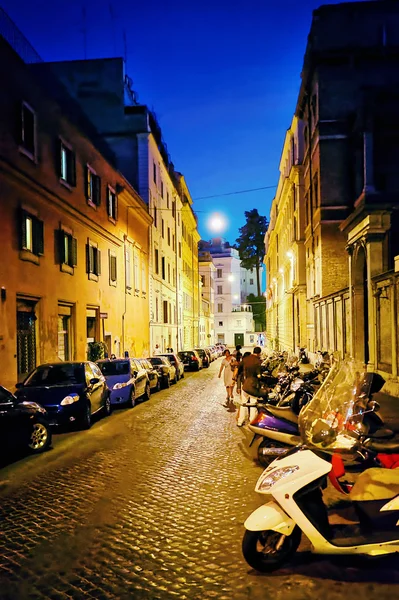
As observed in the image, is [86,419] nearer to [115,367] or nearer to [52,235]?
[115,367]

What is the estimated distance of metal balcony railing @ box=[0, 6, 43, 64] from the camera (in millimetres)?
17712

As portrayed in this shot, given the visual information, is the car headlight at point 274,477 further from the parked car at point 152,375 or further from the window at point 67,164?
the window at point 67,164

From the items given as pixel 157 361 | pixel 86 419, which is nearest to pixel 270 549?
pixel 86 419

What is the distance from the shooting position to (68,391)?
11.7 meters

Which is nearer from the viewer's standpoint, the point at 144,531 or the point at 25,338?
the point at 144,531

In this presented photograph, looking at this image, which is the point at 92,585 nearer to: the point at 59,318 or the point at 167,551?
the point at 167,551

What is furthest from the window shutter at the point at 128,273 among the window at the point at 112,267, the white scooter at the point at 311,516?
the white scooter at the point at 311,516

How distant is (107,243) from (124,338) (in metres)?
5.42

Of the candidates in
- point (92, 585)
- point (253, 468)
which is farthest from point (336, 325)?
point (92, 585)

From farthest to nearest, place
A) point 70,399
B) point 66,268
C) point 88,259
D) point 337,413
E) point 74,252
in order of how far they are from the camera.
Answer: point 88,259 → point 74,252 → point 66,268 → point 70,399 → point 337,413

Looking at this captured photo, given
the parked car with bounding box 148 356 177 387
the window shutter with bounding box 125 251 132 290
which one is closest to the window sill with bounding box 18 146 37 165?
the parked car with bounding box 148 356 177 387

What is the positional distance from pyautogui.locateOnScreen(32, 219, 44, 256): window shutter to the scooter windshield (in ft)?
43.4

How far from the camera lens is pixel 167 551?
500 cm

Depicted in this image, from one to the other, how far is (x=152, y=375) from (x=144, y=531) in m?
14.8
